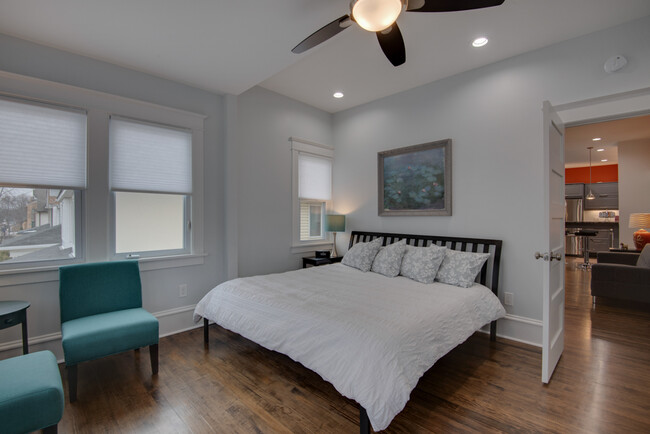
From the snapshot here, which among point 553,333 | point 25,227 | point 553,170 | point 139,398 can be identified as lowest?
point 139,398

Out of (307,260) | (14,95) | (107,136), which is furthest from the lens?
(307,260)

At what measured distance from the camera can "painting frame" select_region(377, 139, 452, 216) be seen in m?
3.60

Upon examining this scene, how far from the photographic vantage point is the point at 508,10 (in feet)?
7.79

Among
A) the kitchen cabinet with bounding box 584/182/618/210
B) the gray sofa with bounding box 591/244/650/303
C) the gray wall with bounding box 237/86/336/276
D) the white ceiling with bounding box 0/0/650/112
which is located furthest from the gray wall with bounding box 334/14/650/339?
the kitchen cabinet with bounding box 584/182/618/210

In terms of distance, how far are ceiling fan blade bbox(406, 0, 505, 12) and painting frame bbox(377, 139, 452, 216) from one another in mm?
1995

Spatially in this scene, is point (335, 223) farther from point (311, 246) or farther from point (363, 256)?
point (363, 256)

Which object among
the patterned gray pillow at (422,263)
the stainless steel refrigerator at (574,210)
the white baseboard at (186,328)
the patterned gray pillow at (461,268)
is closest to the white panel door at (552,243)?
the white baseboard at (186,328)

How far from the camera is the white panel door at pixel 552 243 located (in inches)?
87.8

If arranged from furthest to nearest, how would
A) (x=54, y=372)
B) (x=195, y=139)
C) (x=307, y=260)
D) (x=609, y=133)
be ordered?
(x=609, y=133) < (x=307, y=260) < (x=195, y=139) < (x=54, y=372)

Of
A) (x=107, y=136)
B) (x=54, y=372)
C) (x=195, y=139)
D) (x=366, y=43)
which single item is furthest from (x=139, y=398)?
(x=366, y=43)

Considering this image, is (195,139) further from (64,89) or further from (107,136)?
(64,89)

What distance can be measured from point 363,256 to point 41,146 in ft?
10.8

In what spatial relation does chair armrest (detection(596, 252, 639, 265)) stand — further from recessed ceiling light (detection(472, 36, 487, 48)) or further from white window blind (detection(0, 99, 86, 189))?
white window blind (detection(0, 99, 86, 189))

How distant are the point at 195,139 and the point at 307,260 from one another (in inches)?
84.7
